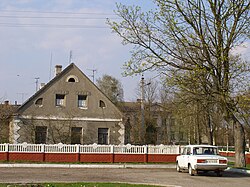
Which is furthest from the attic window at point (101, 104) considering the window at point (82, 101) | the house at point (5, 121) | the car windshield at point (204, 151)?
the car windshield at point (204, 151)

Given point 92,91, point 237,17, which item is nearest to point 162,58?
point 237,17

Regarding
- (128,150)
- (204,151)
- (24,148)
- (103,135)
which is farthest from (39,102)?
(204,151)

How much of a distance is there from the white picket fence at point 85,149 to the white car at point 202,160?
7947 millimetres

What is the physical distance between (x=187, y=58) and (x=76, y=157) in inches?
437

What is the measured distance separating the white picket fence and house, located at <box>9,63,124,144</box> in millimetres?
10128

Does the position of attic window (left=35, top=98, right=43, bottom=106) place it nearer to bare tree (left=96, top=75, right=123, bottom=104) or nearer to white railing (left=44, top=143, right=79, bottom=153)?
white railing (left=44, top=143, right=79, bottom=153)

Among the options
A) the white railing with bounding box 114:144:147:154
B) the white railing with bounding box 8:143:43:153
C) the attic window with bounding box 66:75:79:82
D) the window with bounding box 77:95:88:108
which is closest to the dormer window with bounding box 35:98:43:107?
the attic window with bounding box 66:75:79:82

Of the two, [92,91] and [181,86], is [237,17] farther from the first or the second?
[92,91]

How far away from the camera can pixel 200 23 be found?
25.1m

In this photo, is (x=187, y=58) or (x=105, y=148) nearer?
(x=187, y=58)

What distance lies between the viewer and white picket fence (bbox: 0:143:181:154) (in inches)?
1198

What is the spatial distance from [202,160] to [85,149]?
1190 centimetres

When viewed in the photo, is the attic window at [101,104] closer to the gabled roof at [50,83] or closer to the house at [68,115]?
the house at [68,115]

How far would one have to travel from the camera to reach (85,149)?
31.2 metres
